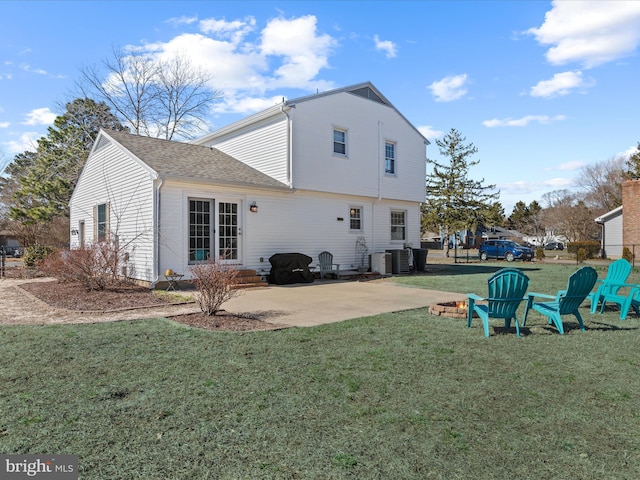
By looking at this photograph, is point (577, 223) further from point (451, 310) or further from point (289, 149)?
point (451, 310)

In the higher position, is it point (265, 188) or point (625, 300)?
point (265, 188)

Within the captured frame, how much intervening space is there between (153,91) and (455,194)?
2437 cm

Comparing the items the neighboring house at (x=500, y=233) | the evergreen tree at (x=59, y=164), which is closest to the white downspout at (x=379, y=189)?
the evergreen tree at (x=59, y=164)

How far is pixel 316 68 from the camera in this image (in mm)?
15438

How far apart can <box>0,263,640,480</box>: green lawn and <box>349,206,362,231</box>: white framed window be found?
35.6 ft

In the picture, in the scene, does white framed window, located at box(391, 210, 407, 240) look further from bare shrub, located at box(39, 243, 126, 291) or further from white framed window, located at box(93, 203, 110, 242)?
white framed window, located at box(93, 203, 110, 242)

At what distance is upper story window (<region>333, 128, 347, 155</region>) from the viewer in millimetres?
15562

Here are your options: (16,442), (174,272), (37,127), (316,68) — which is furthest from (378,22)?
(37,127)

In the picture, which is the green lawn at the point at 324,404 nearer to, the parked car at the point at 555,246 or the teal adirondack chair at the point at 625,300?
the teal adirondack chair at the point at 625,300

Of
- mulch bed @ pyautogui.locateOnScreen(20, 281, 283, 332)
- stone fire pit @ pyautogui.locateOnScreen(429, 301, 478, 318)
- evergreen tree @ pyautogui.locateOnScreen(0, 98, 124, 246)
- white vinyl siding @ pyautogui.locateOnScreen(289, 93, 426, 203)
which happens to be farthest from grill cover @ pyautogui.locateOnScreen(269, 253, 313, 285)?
evergreen tree @ pyautogui.locateOnScreen(0, 98, 124, 246)

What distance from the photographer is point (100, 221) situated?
1441 cm

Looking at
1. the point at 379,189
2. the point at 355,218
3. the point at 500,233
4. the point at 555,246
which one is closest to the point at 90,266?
the point at 355,218

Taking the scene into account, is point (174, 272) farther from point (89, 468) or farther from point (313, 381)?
point (89, 468)

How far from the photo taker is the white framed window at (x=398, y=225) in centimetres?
1811
